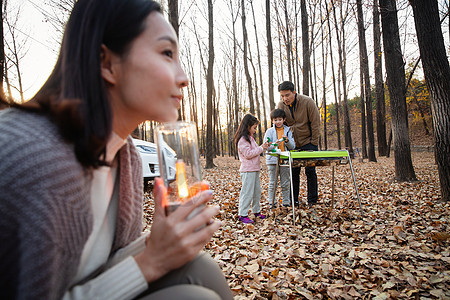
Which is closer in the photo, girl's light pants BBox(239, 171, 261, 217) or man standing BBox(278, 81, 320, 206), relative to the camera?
girl's light pants BBox(239, 171, 261, 217)

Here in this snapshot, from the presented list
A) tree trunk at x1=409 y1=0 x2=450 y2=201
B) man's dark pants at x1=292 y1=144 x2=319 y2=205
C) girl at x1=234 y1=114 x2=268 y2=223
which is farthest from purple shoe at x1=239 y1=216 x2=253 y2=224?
tree trunk at x1=409 y1=0 x2=450 y2=201

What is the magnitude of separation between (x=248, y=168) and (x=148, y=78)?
12.5 feet

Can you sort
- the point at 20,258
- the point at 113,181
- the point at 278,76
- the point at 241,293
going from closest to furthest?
1. the point at 20,258
2. the point at 113,181
3. the point at 241,293
4. the point at 278,76

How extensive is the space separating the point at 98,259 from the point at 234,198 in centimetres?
537

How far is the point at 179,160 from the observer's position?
983 millimetres

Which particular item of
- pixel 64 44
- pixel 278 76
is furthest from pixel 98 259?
pixel 278 76

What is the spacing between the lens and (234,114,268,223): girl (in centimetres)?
444

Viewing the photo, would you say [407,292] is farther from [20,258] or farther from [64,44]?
[64,44]

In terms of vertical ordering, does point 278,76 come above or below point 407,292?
above

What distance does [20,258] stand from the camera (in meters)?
0.57

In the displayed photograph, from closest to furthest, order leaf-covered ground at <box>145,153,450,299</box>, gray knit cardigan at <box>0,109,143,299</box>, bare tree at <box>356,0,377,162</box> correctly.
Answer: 1. gray knit cardigan at <box>0,109,143,299</box>
2. leaf-covered ground at <box>145,153,450,299</box>
3. bare tree at <box>356,0,377,162</box>

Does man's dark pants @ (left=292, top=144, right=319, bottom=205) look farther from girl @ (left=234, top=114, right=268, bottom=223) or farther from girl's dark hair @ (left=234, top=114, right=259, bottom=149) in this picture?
girl's dark hair @ (left=234, top=114, right=259, bottom=149)

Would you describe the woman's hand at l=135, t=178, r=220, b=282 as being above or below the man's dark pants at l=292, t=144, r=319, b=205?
above

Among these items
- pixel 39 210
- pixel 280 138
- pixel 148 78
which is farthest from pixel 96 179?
pixel 280 138
